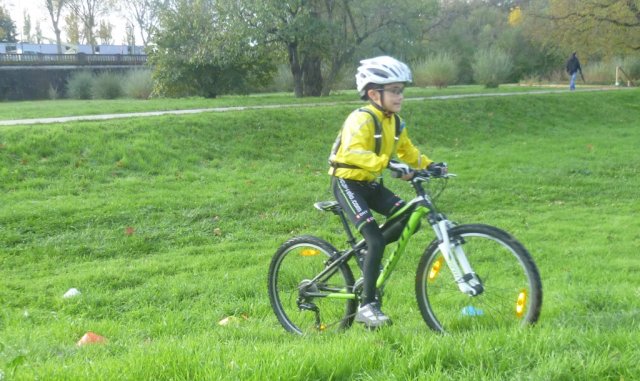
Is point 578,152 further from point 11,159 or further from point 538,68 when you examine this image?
point 538,68

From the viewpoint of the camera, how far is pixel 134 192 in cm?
1137

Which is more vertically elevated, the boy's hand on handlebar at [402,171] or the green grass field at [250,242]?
the boy's hand on handlebar at [402,171]

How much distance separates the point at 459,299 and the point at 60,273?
5.66 metres

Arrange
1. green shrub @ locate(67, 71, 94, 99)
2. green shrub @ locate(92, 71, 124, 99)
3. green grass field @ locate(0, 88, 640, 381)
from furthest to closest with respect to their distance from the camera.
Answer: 1. green shrub @ locate(67, 71, 94, 99)
2. green shrub @ locate(92, 71, 124, 99)
3. green grass field @ locate(0, 88, 640, 381)

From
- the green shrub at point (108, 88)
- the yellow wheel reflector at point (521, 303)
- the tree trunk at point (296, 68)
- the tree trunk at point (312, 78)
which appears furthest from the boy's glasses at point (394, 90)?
the green shrub at point (108, 88)

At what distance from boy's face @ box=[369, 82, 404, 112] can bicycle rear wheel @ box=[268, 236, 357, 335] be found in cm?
122

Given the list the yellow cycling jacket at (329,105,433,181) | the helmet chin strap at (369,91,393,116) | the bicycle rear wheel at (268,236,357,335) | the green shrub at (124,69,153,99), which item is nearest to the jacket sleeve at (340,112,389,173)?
the yellow cycling jacket at (329,105,433,181)

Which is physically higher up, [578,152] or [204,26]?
[204,26]

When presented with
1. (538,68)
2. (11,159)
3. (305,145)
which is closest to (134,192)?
(11,159)

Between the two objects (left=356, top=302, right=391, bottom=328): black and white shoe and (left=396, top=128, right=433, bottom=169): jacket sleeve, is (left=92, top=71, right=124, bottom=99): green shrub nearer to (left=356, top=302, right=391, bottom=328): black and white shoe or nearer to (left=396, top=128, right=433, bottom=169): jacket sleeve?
(left=396, top=128, right=433, bottom=169): jacket sleeve

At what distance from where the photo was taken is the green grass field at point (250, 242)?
132 inches

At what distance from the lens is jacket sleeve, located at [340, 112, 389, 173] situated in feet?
14.4

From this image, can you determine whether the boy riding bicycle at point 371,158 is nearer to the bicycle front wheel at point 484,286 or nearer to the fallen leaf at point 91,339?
the bicycle front wheel at point 484,286

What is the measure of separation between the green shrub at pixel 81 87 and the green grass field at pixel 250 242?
20.1m
